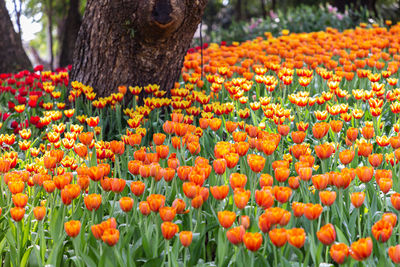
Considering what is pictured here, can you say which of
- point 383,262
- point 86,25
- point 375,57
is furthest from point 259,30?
point 383,262

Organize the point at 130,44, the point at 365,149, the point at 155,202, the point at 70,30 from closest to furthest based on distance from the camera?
1. the point at 155,202
2. the point at 365,149
3. the point at 130,44
4. the point at 70,30

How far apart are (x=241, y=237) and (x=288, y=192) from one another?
0.31 meters

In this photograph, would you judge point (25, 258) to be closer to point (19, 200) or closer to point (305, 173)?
point (19, 200)

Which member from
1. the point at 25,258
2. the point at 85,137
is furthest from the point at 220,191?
the point at 85,137

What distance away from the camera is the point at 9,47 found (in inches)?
264

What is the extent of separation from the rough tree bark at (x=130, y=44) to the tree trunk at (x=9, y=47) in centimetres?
276

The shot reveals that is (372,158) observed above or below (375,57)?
below

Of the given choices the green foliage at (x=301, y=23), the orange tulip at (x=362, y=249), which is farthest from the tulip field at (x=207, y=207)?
the green foliage at (x=301, y=23)

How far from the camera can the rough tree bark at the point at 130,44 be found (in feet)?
13.0

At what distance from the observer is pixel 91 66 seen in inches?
169

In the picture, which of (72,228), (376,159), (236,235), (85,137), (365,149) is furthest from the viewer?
(85,137)

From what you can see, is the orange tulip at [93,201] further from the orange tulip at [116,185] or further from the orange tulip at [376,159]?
the orange tulip at [376,159]

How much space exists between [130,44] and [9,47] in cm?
333

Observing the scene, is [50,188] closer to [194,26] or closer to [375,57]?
[194,26]
